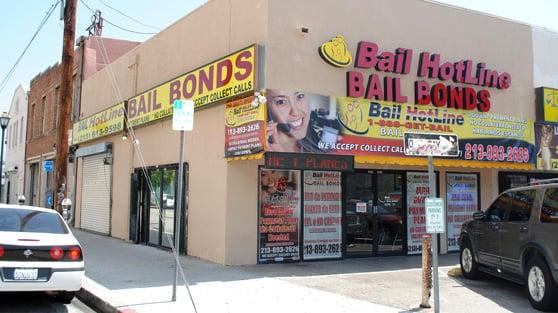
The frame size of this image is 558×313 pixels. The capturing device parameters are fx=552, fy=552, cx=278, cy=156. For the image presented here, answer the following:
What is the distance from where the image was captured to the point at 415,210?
13703 millimetres

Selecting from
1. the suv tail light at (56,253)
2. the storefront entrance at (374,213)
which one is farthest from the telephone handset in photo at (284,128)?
the suv tail light at (56,253)

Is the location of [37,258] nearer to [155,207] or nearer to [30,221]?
[30,221]

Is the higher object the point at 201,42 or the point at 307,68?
the point at 201,42

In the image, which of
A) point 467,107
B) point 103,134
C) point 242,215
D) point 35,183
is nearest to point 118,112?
point 103,134

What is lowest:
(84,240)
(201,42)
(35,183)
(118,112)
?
(84,240)

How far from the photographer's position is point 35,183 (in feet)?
97.8

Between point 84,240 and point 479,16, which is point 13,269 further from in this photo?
point 479,16

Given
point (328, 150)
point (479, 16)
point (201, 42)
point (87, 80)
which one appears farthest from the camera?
point (87, 80)

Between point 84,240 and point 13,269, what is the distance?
9991 millimetres

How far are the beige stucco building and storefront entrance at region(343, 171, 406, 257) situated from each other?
0.03 metres

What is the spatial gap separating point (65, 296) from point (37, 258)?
3.18 ft

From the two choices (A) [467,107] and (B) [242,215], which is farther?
(A) [467,107]

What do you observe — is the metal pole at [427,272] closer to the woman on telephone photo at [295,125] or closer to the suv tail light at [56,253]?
the woman on telephone photo at [295,125]

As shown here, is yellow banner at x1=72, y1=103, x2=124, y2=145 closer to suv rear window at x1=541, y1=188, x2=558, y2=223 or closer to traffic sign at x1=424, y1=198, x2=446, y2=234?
traffic sign at x1=424, y1=198, x2=446, y2=234
